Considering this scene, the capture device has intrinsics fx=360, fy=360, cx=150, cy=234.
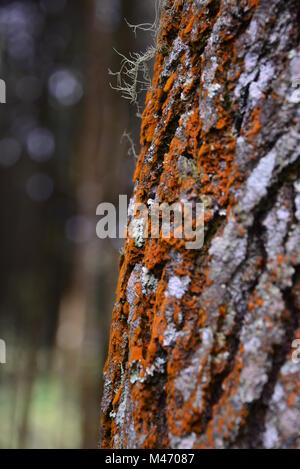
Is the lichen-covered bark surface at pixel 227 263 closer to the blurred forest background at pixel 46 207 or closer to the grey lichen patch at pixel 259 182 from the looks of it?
the grey lichen patch at pixel 259 182

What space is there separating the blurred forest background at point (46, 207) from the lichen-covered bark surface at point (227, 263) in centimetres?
323

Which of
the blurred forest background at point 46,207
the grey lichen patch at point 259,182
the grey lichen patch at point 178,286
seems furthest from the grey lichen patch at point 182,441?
the blurred forest background at point 46,207

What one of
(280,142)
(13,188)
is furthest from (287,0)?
(13,188)

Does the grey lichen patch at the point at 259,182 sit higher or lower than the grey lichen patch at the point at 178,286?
higher

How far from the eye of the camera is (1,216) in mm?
6699

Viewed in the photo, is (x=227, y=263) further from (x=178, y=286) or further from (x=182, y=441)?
(x=182, y=441)

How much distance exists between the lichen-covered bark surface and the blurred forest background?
3.23 m

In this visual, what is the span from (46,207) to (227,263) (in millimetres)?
6073

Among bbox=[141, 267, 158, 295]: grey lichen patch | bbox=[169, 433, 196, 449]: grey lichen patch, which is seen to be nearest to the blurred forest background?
bbox=[141, 267, 158, 295]: grey lichen patch

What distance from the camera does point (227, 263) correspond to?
1.91 feet

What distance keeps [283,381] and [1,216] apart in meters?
6.88

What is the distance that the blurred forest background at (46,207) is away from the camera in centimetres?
397

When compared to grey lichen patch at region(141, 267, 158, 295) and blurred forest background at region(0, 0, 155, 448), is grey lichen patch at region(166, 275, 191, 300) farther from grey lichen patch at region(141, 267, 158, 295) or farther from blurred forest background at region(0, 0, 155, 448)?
blurred forest background at region(0, 0, 155, 448)

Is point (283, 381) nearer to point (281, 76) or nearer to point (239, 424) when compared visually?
point (239, 424)
